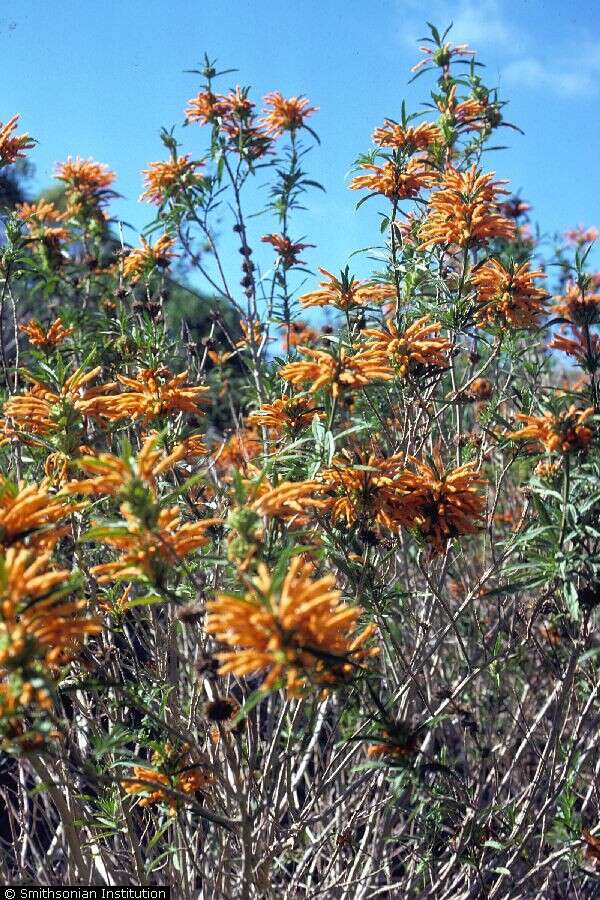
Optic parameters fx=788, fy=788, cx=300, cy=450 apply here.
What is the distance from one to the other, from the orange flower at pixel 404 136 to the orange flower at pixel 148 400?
156 centimetres

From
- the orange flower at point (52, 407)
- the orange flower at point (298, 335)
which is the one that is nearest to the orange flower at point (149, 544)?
the orange flower at point (52, 407)

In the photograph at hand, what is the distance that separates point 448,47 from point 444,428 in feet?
6.68

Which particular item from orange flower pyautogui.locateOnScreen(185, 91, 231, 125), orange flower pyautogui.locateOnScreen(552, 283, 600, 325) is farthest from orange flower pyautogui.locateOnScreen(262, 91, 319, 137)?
orange flower pyautogui.locateOnScreen(552, 283, 600, 325)

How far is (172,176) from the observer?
4.24m

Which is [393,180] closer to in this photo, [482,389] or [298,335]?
[482,389]

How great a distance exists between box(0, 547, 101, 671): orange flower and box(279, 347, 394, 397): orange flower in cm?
90

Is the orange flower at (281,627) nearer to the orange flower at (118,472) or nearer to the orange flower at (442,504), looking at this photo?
the orange flower at (118,472)

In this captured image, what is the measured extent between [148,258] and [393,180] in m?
1.54

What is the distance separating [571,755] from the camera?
2387mm

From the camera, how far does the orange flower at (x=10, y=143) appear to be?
11.6 feet

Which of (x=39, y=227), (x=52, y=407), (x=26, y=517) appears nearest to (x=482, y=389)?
(x=52, y=407)

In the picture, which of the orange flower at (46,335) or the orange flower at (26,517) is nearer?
the orange flower at (26,517)

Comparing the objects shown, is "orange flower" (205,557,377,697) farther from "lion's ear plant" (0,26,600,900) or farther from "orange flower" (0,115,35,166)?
"orange flower" (0,115,35,166)

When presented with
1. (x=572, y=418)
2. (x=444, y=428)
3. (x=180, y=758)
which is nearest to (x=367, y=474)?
(x=572, y=418)
